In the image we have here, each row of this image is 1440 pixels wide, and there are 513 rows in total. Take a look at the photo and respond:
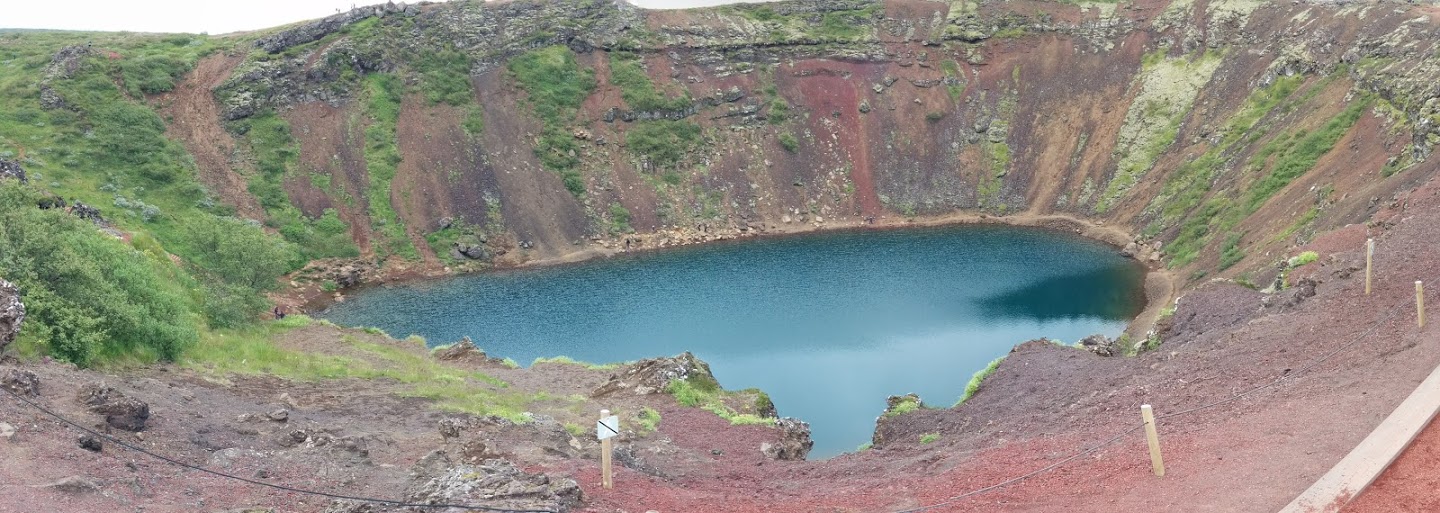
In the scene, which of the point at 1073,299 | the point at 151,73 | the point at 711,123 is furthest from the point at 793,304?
the point at 151,73

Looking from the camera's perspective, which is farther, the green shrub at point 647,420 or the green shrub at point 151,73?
the green shrub at point 151,73

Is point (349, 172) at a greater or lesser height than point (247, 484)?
greater

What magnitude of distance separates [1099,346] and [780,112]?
169ft

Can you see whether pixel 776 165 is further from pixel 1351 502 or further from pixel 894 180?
pixel 1351 502

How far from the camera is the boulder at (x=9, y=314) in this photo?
1934 cm

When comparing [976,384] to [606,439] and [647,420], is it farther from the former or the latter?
[606,439]

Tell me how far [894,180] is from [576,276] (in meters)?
29.6

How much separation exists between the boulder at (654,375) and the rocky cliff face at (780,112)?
3684cm

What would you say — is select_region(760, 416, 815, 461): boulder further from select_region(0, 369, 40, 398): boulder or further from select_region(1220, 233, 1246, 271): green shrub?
select_region(1220, 233, 1246, 271): green shrub

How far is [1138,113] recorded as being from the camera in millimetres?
76562

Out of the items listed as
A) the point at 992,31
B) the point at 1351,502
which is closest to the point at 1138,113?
the point at 992,31

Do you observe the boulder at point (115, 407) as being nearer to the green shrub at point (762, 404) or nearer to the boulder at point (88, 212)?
the green shrub at point (762, 404)

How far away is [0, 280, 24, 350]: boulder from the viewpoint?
63.5 ft

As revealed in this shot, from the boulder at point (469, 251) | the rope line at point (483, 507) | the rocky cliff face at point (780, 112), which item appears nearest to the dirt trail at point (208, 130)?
the rocky cliff face at point (780, 112)
